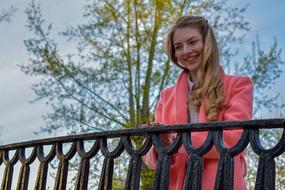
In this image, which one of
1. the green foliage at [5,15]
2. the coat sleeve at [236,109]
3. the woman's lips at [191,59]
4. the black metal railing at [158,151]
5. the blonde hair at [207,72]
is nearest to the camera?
the black metal railing at [158,151]

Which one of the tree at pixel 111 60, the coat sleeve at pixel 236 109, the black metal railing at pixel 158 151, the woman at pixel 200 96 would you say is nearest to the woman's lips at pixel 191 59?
the woman at pixel 200 96

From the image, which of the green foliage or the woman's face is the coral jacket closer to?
the woman's face

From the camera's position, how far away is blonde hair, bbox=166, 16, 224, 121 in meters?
1.54

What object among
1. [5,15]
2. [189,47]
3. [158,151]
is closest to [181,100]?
[189,47]

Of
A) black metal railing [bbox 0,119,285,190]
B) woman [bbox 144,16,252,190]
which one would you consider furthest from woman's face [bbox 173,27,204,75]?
black metal railing [bbox 0,119,285,190]

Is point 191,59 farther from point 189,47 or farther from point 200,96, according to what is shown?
point 200,96

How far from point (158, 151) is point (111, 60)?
567 cm

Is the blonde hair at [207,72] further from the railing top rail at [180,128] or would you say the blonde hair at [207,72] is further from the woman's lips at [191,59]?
the railing top rail at [180,128]

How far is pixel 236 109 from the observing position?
1.50m

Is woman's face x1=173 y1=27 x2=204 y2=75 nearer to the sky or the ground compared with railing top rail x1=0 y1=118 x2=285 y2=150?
nearer to the sky

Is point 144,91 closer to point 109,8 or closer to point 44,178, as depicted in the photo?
point 109,8

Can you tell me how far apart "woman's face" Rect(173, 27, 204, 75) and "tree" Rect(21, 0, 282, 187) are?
5.00m

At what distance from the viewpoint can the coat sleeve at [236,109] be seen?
1440mm

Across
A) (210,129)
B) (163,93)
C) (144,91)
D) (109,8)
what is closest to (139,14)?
(109,8)
